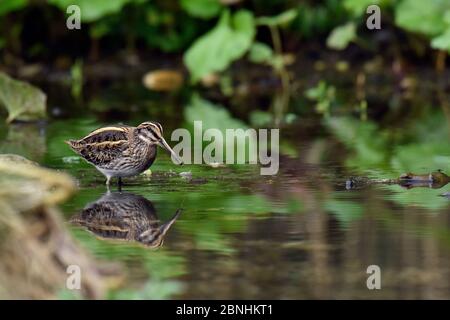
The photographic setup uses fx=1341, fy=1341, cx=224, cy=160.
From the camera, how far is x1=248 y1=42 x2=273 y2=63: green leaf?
51.5 ft


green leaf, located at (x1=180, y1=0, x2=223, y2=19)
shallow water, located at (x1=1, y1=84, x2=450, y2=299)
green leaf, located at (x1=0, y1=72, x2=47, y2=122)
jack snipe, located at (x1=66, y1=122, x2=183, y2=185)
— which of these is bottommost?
shallow water, located at (x1=1, y1=84, x2=450, y2=299)

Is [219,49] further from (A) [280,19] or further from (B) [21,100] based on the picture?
(B) [21,100]

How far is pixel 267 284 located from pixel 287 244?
2.91 ft

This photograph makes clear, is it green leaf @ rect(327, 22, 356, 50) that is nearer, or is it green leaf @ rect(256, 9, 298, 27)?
green leaf @ rect(327, 22, 356, 50)

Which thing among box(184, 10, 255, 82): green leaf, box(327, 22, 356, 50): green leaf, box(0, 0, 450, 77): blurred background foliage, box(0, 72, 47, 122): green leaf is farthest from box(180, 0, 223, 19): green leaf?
box(0, 72, 47, 122): green leaf

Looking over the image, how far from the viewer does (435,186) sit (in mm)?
8992

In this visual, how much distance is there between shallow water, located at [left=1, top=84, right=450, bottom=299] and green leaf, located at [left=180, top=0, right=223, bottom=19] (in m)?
5.08

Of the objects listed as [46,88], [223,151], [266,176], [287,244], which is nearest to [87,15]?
[46,88]

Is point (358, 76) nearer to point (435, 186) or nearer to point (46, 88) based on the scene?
point (46, 88)

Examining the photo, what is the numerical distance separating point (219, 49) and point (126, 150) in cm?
662

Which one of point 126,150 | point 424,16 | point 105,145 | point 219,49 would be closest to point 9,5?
point 219,49

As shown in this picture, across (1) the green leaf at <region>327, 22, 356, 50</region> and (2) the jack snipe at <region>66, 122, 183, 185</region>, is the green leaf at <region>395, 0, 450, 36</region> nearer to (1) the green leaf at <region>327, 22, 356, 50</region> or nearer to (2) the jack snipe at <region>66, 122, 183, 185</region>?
(1) the green leaf at <region>327, 22, 356, 50</region>

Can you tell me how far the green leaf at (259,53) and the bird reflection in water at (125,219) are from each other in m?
7.16

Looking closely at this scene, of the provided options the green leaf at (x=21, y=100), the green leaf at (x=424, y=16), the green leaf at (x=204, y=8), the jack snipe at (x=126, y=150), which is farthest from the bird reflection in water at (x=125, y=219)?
the green leaf at (x=204, y=8)
